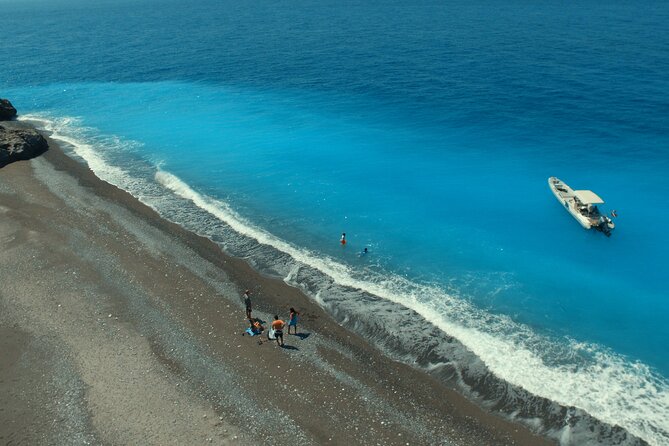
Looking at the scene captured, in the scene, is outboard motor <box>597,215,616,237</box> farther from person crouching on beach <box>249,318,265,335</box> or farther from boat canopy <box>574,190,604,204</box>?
person crouching on beach <box>249,318,265,335</box>

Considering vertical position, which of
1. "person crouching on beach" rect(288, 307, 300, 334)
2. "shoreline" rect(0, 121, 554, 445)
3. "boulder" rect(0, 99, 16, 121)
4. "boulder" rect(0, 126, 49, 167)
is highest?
"boulder" rect(0, 99, 16, 121)

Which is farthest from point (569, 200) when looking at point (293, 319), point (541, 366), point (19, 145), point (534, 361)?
point (19, 145)

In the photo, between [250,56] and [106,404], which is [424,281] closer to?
[106,404]

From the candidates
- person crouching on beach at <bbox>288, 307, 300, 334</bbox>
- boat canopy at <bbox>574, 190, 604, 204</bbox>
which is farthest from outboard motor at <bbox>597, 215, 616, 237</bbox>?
person crouching on beach at <bbox>288, 307, 300, 334</bbox>

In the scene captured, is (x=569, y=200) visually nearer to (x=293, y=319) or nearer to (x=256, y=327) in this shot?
(x=293, y=319)

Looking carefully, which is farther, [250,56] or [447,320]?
[250,56]

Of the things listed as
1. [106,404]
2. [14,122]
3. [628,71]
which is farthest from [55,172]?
[628,71]
